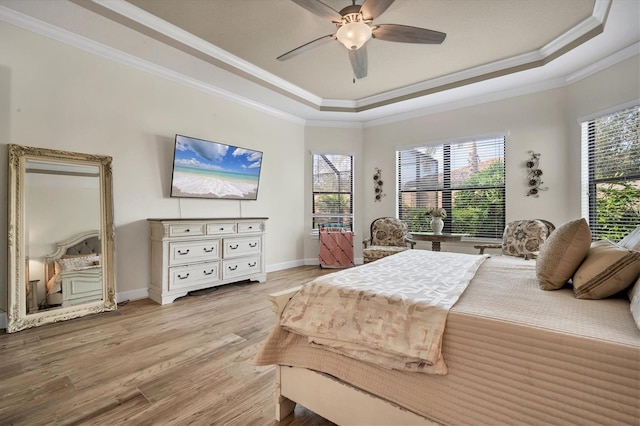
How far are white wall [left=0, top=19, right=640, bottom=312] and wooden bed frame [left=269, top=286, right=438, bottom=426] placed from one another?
9.12 feet

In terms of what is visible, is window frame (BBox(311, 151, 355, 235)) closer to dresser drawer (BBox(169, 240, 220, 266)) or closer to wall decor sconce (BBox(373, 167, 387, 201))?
wall decor sconce (BBox(373, 167, 387, 201))

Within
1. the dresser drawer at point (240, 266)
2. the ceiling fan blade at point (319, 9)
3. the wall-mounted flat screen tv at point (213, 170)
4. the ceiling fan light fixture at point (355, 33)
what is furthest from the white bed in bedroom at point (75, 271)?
the ceiling fan light fixture at point (355, 33)

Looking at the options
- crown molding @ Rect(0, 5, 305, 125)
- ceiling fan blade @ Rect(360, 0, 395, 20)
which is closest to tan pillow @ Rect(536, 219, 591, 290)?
ceiling fan blade @ Rect(360, 0, 395, 20)

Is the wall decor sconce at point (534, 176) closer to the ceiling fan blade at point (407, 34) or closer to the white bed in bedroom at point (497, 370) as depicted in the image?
the ceiling fan blade at point (407, 34)

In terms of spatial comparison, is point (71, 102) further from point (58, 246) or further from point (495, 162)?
point (495, 162)

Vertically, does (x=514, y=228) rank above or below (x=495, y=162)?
below

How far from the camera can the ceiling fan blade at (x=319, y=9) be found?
2201mm

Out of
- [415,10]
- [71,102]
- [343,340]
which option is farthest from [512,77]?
[71,102]

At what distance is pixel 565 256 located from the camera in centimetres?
148

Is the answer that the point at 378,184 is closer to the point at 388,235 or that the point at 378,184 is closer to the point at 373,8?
the point at 388,235

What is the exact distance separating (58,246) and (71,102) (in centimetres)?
148

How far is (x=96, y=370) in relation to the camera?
1914 mm

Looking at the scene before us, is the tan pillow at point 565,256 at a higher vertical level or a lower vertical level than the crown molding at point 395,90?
lower

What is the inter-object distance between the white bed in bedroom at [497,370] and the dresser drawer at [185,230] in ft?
7.93
